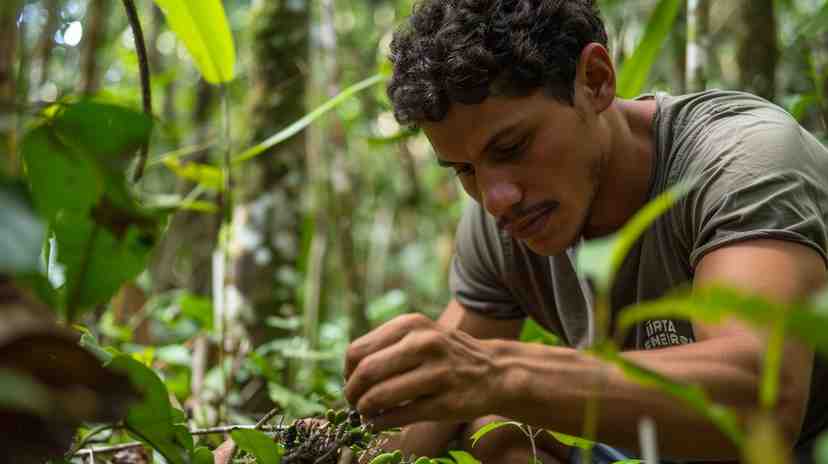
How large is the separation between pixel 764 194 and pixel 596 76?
1.71 ft

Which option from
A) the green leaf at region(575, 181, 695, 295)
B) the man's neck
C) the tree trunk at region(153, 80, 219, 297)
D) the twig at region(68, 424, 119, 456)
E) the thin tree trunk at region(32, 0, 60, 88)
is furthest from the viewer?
the tree trunk at region(153, 80, 219, 297)

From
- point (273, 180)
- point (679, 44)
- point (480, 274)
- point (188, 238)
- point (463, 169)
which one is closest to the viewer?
point (463, 169)

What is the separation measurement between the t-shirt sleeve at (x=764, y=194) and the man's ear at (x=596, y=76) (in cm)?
28

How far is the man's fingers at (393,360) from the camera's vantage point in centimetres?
117

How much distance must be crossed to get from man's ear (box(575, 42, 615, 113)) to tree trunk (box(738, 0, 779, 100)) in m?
1.29

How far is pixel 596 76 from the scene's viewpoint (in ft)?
6.15

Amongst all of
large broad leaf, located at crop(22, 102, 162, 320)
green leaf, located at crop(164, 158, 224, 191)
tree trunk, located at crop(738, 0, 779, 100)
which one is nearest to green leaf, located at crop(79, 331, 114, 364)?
large broad leaf, located at crop(22, 102, 162, 320)

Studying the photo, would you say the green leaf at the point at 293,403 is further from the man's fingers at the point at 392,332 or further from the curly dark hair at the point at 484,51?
the man's fingers at the point at 392,332

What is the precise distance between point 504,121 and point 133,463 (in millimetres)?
939

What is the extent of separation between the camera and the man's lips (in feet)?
5.58

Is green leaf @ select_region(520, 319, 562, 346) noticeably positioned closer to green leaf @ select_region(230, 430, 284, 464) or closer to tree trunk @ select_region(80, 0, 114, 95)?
green leaf @ select_region(230, 430, 284, 464)

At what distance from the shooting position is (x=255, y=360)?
2.32 meters

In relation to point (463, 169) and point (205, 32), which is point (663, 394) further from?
point (205, 32)

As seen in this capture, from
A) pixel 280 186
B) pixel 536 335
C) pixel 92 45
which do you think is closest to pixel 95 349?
pixel 536 335
